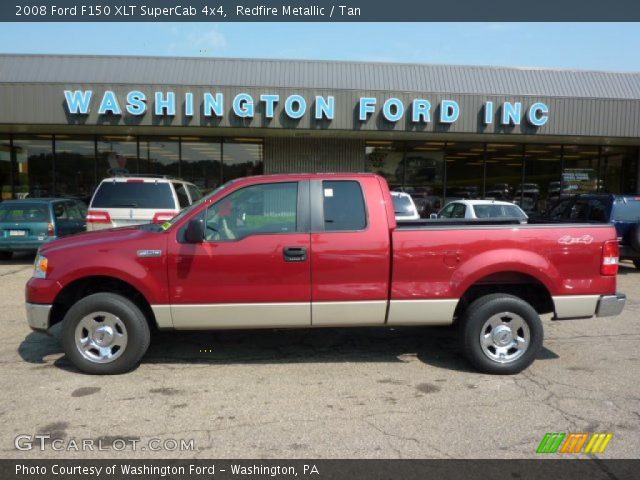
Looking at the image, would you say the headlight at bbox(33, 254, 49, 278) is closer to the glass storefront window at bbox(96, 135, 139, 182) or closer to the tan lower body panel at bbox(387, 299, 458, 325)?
the tan lower body panel at bbox(387, 299, 458, 325)

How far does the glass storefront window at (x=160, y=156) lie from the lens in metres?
18.7

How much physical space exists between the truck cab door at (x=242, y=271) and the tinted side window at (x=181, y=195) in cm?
581

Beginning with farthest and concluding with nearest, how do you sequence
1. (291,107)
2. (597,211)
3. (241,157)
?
(241,157) < (291,107) < (597,211)

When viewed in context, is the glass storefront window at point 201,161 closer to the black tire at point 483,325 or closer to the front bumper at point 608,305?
the black tire at point 483,325

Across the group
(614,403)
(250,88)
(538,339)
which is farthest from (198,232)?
(250,88)

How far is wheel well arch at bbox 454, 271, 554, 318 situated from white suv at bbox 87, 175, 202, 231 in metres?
6.44

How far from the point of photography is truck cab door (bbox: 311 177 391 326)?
4805 mm

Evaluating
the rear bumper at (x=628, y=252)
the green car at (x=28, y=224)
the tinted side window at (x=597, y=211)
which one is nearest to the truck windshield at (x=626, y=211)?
the tinted side window at (x=597, y=211)

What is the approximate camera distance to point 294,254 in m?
4.77

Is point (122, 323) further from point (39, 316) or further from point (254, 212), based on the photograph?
point (254, 212)

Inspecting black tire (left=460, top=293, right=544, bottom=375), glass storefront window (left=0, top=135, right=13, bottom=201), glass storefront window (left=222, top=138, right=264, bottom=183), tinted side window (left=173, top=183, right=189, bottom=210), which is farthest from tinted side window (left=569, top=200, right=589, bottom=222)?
glass storefront window (left=0, top=135, right=13, bottom=201)

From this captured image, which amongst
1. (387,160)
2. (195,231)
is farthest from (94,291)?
(387,160)

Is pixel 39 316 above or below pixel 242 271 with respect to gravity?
below

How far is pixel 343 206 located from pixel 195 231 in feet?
4.60
